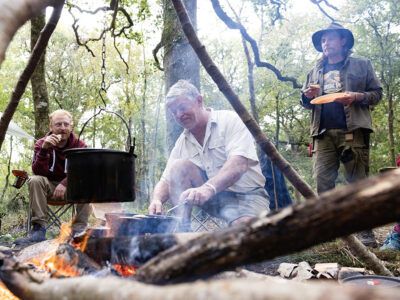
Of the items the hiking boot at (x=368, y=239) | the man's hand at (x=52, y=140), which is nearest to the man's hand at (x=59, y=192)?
the man's hand at (x=52, y=140)

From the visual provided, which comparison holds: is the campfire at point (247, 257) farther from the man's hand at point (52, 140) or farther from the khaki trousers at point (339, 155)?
the khaki trousers at point (339, 155)

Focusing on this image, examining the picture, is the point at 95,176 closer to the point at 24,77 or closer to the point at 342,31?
the point at 24,77

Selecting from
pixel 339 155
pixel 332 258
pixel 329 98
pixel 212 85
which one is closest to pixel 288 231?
pixel 329 98

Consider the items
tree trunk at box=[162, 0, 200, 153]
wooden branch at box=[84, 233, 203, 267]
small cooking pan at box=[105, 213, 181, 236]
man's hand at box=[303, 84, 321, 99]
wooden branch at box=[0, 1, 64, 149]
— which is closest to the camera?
wooden branch at box=[84, 233, 203, 267]

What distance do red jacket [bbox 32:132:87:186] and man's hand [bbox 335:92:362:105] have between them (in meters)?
3.28

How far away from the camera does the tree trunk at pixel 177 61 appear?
4.39m

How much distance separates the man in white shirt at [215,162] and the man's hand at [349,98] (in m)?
1.21

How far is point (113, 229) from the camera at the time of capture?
6.66 ft

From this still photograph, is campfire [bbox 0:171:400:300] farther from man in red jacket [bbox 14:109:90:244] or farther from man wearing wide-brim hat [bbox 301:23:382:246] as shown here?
man in red jacket [bbox 14:109:90:244]

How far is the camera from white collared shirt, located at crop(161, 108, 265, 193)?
286 centimetres

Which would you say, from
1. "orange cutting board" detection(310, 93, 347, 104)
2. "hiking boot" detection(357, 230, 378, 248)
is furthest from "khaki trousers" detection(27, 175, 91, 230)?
"hiking boot" detection(357, 230, 378, 248)

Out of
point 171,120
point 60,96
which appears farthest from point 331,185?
point 60,96

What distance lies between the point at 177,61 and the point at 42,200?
2690 mm

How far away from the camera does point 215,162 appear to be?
308 cm
